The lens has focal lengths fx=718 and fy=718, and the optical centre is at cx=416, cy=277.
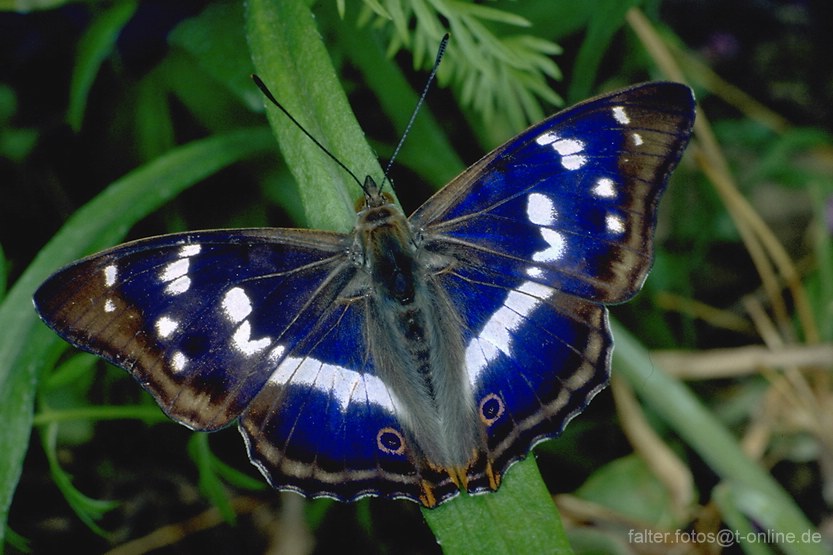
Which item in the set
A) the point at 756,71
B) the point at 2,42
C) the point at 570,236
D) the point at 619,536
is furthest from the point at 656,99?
the point at 2,42

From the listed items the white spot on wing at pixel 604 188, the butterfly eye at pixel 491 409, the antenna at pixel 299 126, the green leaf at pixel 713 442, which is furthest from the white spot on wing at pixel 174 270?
the green leaf at pixel 713 442

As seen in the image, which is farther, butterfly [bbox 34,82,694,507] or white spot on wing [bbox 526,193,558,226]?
white spot on wing [bbox 526,193,558,226]

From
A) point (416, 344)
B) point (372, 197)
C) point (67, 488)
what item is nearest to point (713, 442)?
point (416, 344)

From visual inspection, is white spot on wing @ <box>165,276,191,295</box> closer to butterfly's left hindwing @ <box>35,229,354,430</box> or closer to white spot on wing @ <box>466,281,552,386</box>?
butterfly's left hindwing @ <box>35,229,354,430</box>

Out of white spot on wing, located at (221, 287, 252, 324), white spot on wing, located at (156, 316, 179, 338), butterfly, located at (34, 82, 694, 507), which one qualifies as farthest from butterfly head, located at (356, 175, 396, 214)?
white spot on wing, located at (156, 316, 179, 338)

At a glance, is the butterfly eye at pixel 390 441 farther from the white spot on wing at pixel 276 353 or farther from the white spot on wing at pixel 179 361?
the white spot on wing at pixel 179 361

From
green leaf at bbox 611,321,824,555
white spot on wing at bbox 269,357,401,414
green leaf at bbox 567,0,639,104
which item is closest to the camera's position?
white spot on wing at bbox 269,357,401,414
